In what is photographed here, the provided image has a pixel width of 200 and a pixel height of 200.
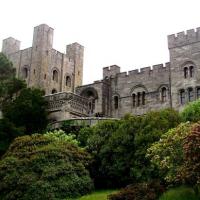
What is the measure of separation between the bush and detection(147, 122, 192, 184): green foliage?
2.70ft

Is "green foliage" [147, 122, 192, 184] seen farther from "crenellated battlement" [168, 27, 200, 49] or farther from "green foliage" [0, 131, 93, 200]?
"crenellated battlement" [168, 27, 200, 49]

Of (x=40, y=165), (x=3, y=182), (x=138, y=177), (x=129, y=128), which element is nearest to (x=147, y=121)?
(x=129, y=128)

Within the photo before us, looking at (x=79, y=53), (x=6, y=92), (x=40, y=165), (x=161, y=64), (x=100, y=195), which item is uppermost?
(x=79, y=53)

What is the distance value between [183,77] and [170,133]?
69.0ft

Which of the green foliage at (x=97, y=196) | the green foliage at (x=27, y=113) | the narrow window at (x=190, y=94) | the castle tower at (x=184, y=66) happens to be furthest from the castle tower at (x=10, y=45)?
the green foliage at (x=97, y=196)

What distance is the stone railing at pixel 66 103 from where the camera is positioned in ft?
122

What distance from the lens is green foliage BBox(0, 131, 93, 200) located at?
71.9 ft

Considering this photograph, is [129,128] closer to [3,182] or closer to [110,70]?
[3,182]

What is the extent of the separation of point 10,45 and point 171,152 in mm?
39881

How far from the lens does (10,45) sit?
55562 mm

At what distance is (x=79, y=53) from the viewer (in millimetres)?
56312

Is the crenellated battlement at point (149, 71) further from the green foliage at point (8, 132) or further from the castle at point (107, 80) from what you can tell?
the green foliage at point (8, 132)

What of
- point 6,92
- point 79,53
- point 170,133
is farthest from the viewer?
point 79,53

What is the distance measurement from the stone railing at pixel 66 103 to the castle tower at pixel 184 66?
8.01 metres
